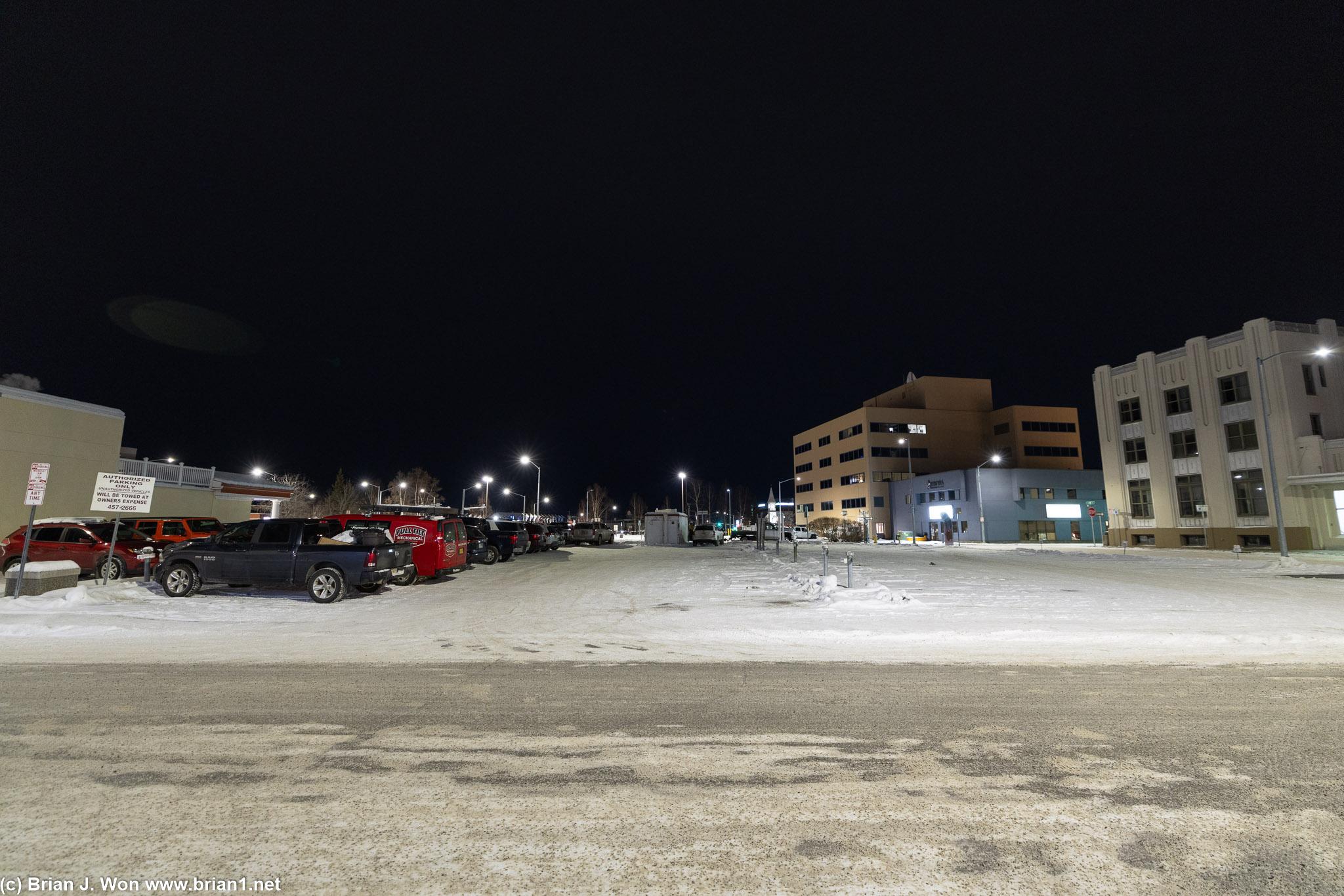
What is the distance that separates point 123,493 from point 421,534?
671 cm

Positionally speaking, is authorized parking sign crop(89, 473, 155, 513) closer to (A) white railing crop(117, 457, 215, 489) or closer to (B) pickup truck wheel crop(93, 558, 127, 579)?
(B) pickup truck wheel crop(93, 558, 127, 579)

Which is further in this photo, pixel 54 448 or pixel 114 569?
pixel 54 448

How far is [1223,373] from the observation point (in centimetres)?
4044

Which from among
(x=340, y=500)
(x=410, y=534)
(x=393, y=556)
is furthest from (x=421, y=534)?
(x=340, y=500)

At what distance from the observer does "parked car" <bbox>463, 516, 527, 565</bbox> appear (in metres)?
26.1

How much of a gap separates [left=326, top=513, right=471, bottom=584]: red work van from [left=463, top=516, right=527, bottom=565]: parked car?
7.44m

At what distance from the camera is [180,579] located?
1399cm

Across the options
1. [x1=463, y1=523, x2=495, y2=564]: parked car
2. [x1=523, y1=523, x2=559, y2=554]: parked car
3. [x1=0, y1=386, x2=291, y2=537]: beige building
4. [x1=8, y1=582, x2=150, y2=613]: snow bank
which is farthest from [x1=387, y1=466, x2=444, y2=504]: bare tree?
[x1=8, y1=582, x2=150, y2=613]: snow bank

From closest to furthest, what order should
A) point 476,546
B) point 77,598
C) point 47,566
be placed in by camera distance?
point 77,598 → point 47,566 → point 476,546

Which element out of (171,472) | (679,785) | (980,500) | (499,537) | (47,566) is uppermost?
(980,500)

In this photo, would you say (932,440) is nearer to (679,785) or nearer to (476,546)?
(476,546)

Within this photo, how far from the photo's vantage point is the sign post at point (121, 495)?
14023 millimetres

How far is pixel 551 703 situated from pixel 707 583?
40.8 ft

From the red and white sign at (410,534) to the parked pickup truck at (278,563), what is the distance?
118 inches
